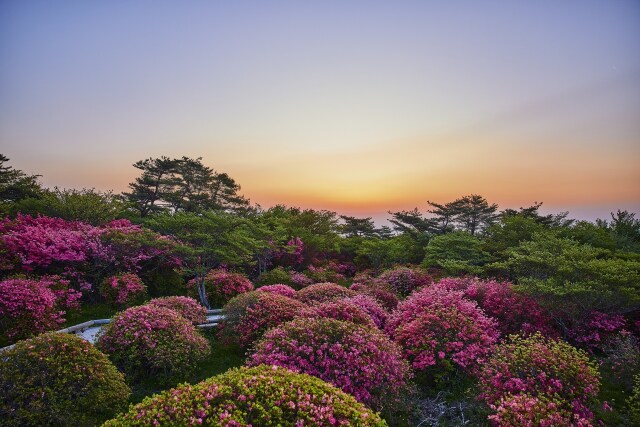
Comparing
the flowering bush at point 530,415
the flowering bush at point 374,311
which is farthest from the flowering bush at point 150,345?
the flowering bush at point 530,415

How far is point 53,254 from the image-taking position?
13.3 m

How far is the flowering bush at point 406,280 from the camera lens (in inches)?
717

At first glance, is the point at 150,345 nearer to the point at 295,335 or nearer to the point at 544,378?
the point at 295,335

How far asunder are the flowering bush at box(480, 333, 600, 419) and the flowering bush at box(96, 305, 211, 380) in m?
6.76

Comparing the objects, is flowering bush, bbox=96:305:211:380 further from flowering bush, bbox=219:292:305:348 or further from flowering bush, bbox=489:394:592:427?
flowering bush, bbox=489:394:592:427

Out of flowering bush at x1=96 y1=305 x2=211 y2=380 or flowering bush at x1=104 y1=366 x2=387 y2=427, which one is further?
flowering bush at x1=96 y1=305 x2=211 y2=380

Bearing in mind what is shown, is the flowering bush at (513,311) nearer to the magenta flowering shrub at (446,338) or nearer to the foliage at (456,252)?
the magenta flowering shrub at (446,338)

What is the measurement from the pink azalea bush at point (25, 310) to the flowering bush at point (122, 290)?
2321 millimetres

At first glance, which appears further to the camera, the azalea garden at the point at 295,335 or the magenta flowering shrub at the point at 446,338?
the magenta flowering shrub at the point at 446,338

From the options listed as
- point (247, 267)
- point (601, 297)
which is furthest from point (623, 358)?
point (247, 267)

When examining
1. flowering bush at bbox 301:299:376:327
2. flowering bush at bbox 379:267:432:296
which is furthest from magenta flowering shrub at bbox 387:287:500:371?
flowering bush at bbox 379:267:432:296

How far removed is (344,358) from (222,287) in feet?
35.4

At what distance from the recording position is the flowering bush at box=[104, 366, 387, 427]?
4102mm

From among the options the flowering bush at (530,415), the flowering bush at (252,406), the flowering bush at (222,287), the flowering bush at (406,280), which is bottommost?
the flowering bush at (406,280)
